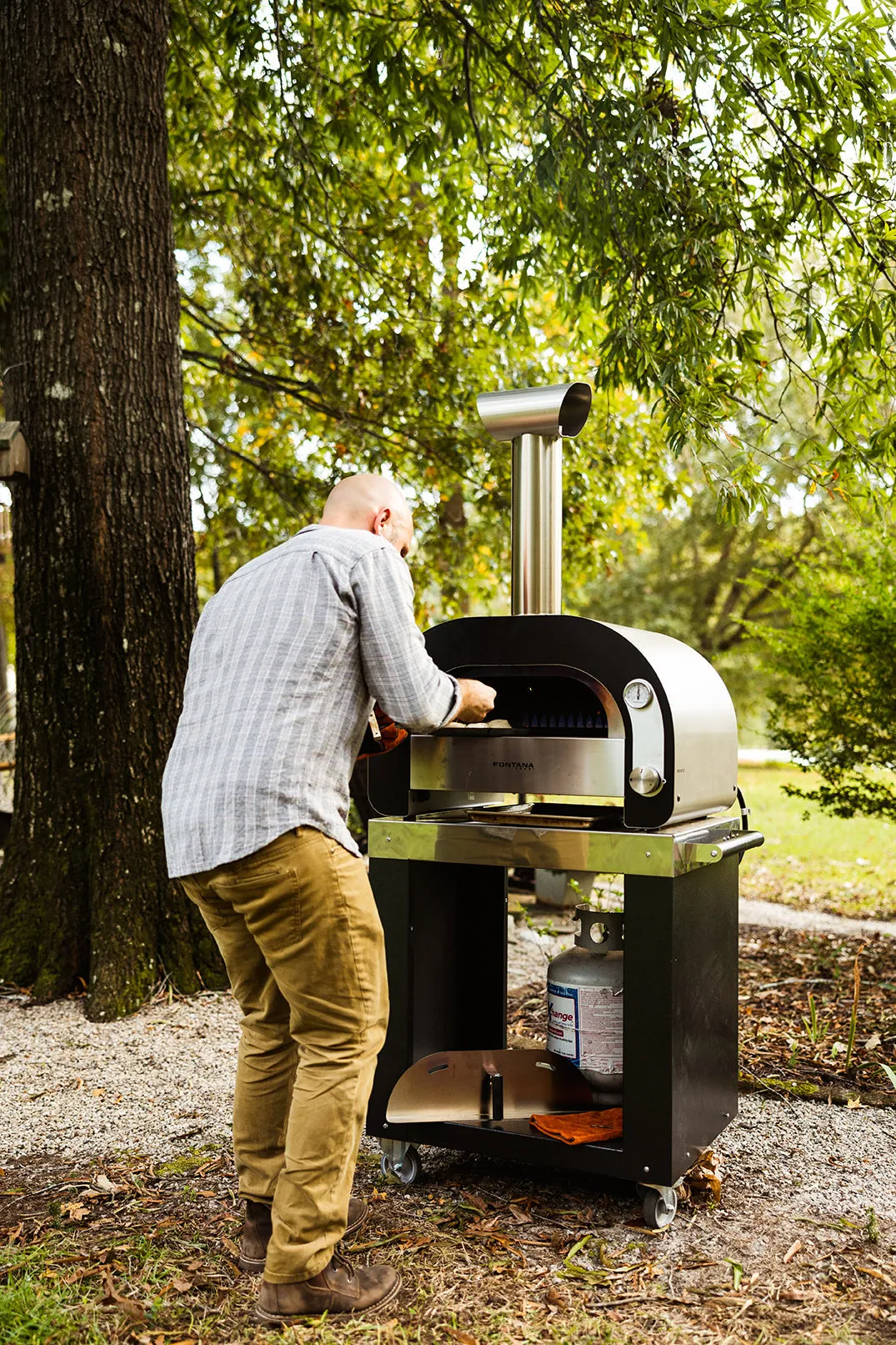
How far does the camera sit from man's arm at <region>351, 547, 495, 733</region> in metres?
2.44

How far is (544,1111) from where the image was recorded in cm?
314

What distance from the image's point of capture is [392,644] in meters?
2.44

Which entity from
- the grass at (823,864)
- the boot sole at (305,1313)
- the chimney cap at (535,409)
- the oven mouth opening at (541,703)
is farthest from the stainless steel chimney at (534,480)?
the grass at (823,864)

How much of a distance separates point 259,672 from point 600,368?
2998mm

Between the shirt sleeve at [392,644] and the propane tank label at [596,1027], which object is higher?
the shirt sleeve at [392,644]

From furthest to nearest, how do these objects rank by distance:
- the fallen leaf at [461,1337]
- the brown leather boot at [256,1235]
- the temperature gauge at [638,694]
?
the temperature gauge at [638,694] < the brown leather boot at [256,1235] < the fallen leaf at [461,1337]

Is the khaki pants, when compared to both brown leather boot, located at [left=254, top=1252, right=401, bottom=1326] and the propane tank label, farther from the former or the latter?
the propane tank label

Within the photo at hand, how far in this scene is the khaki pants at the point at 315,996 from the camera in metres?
2.34

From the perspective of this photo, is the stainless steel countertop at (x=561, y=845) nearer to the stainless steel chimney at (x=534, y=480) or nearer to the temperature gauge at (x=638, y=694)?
the temperature gauge at (x=638, y=694)

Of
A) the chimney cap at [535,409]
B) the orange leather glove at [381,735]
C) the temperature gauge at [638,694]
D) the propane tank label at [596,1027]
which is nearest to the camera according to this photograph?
the temperature gauge at [638,694]

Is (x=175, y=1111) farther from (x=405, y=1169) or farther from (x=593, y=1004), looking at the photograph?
(x=593, y=1004)

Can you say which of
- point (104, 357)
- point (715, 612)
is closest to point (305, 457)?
point (104, 357)

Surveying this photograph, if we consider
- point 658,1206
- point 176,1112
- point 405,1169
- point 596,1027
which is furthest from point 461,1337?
point 176,1112

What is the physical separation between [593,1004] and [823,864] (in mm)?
6534
